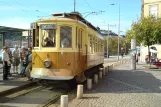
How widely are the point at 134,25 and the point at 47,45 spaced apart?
75.7ft

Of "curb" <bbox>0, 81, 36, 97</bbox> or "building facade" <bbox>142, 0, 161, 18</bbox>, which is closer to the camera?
"curb" <bbox>0, 81, 36, 97</bbox>

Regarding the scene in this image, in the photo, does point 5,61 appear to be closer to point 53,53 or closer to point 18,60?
point 18,60

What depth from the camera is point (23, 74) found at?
60.0 feet

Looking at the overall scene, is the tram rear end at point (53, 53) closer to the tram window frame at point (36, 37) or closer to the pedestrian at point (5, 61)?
the tram window frame at point (36, 37)

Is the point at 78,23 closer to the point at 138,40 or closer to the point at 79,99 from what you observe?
the point at 79,99

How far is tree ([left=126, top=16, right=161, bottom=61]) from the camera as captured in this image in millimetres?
34656

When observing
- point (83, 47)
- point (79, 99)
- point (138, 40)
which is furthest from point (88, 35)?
point (138, 40)

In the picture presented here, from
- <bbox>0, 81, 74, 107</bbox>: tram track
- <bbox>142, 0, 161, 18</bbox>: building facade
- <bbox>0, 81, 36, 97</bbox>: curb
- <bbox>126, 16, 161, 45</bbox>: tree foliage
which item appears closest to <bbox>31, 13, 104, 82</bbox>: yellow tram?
<bbox>0, 81, 74, 107</bbox>: tram track

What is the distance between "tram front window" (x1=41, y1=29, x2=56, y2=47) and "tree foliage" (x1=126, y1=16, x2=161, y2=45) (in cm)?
2210

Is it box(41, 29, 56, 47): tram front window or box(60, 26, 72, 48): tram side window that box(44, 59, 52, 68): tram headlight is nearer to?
box(41, 29, 56, 47): tram front window

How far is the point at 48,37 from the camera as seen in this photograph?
14305 millimetres

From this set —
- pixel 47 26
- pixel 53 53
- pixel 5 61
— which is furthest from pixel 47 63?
pixel 5 61

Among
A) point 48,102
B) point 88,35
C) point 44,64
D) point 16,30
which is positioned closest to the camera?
point 48,102

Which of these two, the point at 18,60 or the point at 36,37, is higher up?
the point at 36,37
